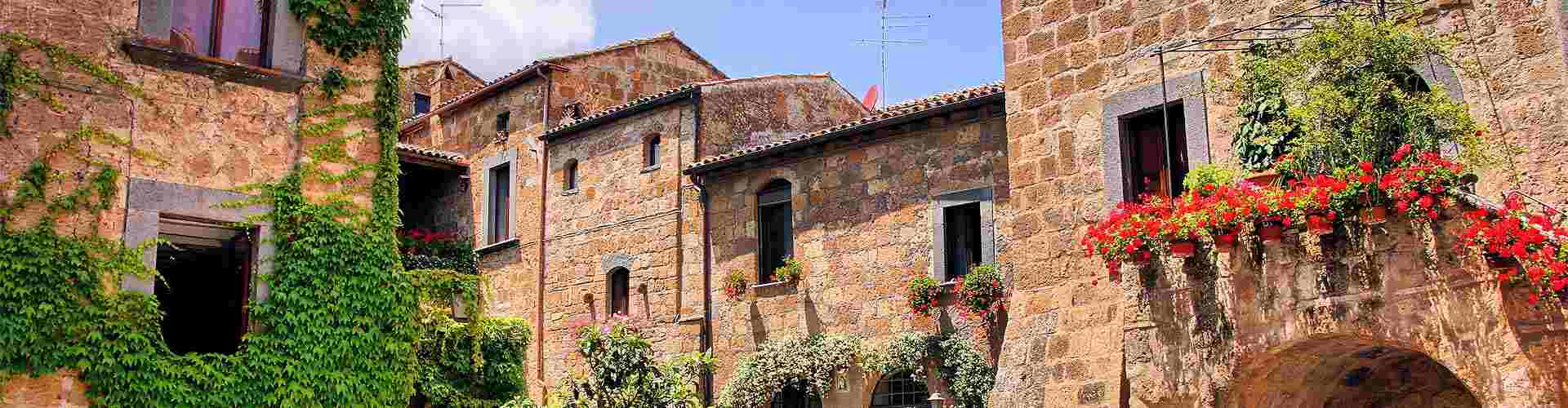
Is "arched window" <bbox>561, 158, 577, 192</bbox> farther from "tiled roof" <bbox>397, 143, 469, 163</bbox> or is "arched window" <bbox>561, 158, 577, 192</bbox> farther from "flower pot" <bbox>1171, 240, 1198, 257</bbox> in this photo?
"flower pot" <bbox>1171, 240, 1198, 257</bbox>

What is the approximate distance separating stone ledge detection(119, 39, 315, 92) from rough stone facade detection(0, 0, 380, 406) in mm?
15

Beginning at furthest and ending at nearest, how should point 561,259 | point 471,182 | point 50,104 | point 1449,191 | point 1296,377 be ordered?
1. point 471,182
2. point 561,259
3. point 50,104
4. point 1296,377
5. point 1449,191

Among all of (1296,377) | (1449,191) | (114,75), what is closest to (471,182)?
(114,75)

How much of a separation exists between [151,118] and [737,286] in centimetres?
938

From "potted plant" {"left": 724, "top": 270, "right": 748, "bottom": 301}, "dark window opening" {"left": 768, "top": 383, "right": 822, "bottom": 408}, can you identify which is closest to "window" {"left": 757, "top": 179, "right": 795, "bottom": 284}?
"potted plant" {"left": 724, "top": 270, "right": 748, "bottom": 301}

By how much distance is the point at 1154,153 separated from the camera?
12516 millimetres

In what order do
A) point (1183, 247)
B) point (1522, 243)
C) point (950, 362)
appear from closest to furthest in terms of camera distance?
point (1522, 243), point (1183, 247), point (950, 362)

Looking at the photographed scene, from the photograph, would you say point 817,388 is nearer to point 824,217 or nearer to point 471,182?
point 824,217

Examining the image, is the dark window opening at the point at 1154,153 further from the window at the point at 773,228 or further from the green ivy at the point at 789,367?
the window at the point at 773,228

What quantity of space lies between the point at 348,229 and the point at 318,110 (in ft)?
3.92

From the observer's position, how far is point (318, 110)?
47.0 feet

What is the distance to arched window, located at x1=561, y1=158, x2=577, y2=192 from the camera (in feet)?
80.3

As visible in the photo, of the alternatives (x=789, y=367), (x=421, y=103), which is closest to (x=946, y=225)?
(x=789, y=367)

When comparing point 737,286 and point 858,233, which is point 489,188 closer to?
point 737,286
